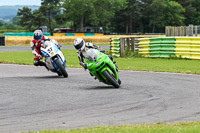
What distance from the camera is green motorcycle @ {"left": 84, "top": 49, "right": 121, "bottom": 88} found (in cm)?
1095

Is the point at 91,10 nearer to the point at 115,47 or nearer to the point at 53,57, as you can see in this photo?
the point at 115,47

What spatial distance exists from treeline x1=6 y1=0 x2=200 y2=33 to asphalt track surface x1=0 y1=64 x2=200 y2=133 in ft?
291

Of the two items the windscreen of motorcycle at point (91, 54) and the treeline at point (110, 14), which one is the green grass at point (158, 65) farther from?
the treeline at point (110, 14)

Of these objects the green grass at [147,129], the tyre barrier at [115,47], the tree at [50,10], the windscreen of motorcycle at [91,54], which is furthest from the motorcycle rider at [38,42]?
the tree at [50,10]

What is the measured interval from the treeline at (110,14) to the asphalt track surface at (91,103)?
8884 cm

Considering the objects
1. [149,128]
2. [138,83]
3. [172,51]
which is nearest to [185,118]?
[149,128]

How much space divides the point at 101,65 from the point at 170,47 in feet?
40.7

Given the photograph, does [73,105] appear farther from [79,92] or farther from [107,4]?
[107,4]

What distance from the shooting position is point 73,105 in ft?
28.4

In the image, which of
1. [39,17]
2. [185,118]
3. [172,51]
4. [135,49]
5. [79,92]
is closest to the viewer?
[185,118]

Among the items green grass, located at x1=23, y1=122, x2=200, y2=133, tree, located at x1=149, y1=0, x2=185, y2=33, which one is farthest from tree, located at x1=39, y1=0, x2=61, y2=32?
green grass, located at x1=23, y1=122, x2=200, y2=133

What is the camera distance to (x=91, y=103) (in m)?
8.85

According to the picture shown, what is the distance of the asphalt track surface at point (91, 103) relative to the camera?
710 centimetres

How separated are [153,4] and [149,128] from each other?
104 m
